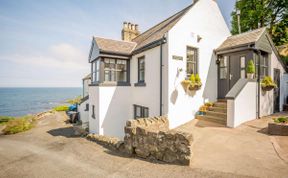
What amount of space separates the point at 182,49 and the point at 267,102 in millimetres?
6974

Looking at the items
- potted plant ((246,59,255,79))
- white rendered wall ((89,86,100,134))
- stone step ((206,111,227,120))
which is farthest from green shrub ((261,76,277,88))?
white rendered wall ((89,86,100,134))

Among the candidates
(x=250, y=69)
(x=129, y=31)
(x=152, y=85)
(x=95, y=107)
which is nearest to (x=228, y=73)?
(x=250, y=69)

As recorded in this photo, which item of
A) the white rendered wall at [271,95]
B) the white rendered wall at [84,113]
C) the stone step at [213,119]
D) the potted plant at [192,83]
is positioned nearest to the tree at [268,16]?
the white rendered wall at [271,95]

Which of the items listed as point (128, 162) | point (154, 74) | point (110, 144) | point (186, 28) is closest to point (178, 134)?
point (128, 162)

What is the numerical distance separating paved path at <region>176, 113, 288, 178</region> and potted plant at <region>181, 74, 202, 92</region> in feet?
8.35

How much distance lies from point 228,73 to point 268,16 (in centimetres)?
1372

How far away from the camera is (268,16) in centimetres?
1745

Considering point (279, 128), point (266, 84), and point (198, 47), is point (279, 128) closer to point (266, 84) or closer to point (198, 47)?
point (266, 84)

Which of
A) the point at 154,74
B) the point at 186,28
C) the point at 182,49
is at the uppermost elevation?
the point at 186,28

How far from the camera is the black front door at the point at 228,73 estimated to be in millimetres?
9817

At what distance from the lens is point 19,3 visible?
37.0 ft

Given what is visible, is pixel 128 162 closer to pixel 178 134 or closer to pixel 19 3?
pixel 178 134

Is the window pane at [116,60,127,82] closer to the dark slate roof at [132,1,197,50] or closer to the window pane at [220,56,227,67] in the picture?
the dark slate roof at [132,1,197,50]

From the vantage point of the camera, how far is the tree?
17.0 meters
